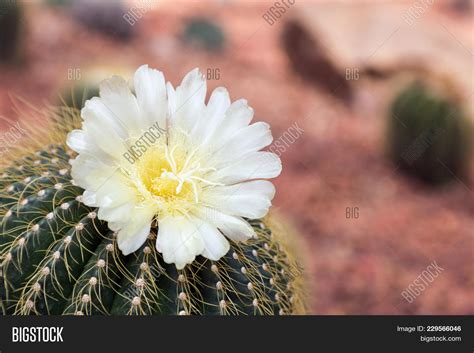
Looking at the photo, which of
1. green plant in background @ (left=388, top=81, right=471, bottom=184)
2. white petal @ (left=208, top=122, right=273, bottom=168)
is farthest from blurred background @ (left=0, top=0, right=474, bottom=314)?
white petal @ (left=208, top=122, right=273, bottom=168)

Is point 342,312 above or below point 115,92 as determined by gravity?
below

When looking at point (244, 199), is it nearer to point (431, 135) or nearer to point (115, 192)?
point (115, 192)

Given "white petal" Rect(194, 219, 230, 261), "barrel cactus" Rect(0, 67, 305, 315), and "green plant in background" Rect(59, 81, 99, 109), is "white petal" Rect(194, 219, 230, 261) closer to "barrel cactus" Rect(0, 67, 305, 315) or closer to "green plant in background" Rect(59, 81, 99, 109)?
"barrel cactus" Rect(0, 67, 305, 315)

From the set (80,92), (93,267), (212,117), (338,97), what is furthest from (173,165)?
(338,97)

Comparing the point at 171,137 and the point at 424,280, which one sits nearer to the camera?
the point at 171,137

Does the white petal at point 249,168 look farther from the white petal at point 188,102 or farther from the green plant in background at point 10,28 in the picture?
the green plant in background at point 10,28

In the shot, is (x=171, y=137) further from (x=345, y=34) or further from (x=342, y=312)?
(x=345, y=34)

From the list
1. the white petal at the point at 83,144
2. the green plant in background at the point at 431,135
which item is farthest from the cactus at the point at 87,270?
the green plant in background at the point at 431,135

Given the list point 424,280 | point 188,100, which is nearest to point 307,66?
point 424,280
